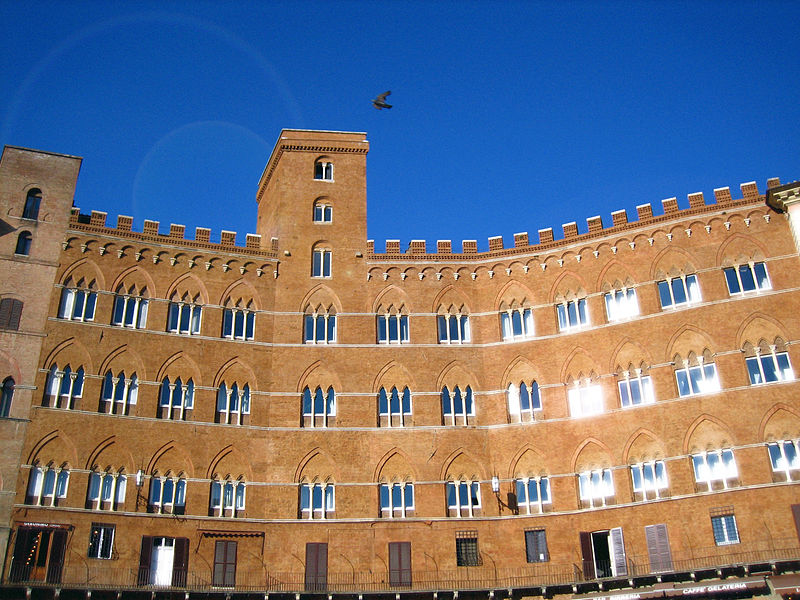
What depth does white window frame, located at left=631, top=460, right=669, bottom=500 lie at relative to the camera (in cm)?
4306

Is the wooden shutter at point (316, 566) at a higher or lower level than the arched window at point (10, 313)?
lower

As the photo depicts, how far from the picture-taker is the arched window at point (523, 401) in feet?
155

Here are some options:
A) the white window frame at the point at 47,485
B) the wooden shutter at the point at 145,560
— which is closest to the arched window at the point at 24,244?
the white window frame at the point at 47,485

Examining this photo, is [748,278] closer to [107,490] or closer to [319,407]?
[319,407]

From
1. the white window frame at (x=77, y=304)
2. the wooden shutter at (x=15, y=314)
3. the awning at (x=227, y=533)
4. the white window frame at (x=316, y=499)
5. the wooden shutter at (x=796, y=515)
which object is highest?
the white window frame at (x=77, y=304)

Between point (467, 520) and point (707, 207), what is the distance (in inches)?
829

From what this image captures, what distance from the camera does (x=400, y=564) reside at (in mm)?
44125

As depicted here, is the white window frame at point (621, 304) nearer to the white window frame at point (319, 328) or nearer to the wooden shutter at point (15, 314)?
the white window frame at point (319, 328)

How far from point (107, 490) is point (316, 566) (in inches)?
434

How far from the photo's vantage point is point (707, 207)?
46656 mm

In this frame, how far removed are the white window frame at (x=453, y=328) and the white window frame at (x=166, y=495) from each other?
16137mm

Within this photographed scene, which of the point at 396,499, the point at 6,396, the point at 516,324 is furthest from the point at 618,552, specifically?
the point at 6,396

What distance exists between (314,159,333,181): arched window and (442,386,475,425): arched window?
49.5ft

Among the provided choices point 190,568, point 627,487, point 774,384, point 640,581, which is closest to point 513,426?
point 627,487
